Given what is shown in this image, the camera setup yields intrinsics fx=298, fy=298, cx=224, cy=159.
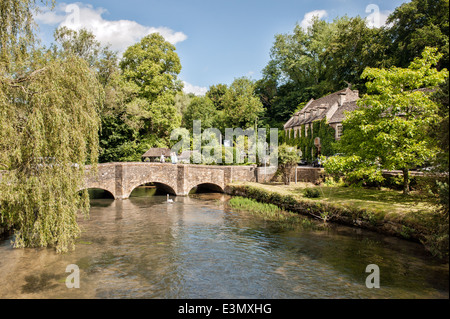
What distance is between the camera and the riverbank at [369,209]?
1498cm

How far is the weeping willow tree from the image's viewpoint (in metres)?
11.6

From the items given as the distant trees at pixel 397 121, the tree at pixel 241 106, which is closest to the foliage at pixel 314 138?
the tree at pixel 241 106

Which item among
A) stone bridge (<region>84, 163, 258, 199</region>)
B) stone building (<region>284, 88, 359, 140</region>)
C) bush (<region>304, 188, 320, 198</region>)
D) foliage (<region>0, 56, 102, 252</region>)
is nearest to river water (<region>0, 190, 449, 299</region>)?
foliage (<region>0, 56, 102, 252</region>)

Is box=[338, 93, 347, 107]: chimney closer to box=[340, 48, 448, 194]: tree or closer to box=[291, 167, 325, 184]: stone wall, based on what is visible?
box=[291, 167, 325, 184]: stone wall

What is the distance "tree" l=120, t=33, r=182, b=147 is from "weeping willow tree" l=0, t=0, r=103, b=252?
27422 millimetres

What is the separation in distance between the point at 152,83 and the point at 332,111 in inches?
1007

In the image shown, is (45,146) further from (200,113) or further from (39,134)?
(200,113)

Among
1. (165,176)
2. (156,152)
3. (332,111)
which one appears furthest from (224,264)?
(332,111)

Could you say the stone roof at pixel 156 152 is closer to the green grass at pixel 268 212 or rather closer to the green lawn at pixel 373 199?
the green grass at pixel 268 212

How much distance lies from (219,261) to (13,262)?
8922 mm

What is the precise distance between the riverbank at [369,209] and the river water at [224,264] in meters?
0.79

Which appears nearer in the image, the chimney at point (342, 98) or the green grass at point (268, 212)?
the green grass at point (268, 212)

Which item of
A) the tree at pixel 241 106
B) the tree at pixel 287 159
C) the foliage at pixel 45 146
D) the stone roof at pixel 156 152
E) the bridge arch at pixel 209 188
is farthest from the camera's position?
the tree at pixel 241 106
